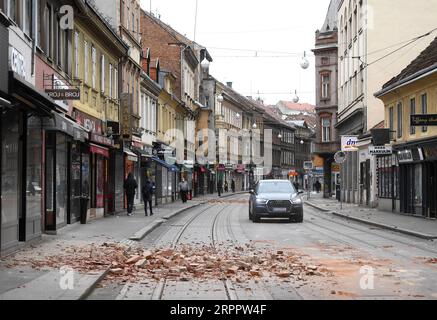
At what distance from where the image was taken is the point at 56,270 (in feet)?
38.5

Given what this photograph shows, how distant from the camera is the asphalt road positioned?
9.87 meters

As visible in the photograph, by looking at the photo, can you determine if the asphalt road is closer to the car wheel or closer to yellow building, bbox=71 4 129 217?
the car wheel

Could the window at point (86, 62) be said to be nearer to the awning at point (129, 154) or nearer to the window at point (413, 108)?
the awning at point (129, 154)

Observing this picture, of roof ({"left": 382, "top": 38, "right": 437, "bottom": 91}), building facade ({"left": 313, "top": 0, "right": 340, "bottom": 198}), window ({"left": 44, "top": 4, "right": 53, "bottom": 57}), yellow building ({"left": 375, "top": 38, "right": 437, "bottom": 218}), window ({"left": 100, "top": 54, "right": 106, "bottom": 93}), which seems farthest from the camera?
building facade ({"left": 313, "top": 0, "right": 340, "bottom": 198})

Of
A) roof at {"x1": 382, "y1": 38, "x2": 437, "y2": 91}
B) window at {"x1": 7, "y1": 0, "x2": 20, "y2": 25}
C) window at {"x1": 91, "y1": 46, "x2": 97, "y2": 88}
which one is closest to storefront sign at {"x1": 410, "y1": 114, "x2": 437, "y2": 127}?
roof at {"x1": 382, "y1": 38, "x2": 437, "y2": 91}

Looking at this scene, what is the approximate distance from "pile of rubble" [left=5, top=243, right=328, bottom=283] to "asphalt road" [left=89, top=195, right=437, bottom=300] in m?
0.41

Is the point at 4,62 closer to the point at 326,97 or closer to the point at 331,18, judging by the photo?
the point at 326,97

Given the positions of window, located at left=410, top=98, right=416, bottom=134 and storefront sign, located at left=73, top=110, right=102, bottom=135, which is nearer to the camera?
storefront sign, located at left=73, top=110, right=102, bottom=135

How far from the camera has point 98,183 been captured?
2755cm

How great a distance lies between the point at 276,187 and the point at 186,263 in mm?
15720
